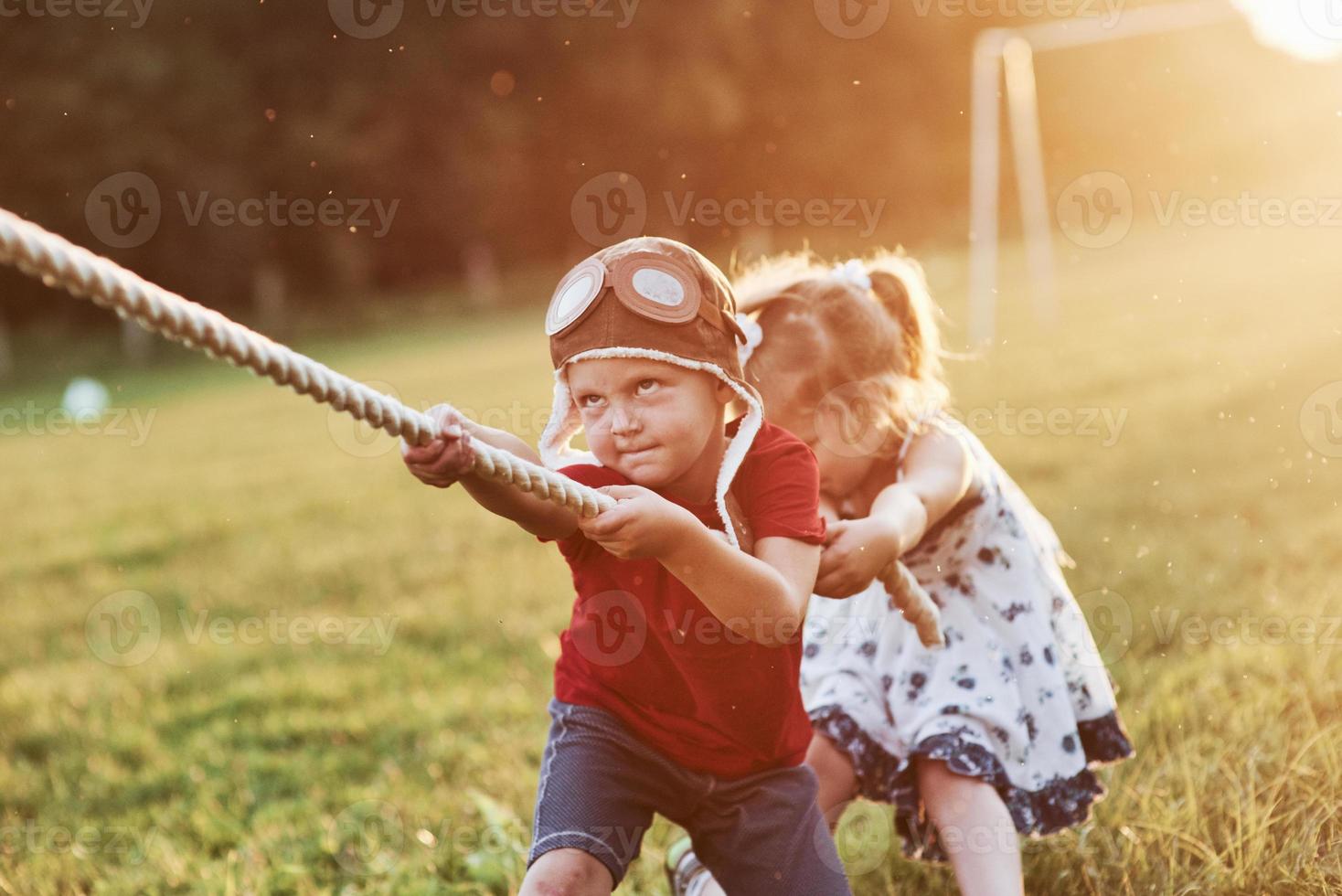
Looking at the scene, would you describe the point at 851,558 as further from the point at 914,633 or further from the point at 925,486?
the point at 914,633

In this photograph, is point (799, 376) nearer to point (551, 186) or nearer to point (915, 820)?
point (915, 820)

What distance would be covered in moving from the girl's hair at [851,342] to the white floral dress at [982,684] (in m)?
0.09

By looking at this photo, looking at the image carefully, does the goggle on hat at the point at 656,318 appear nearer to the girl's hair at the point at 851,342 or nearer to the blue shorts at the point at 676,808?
the blue shorts at the point at 676,808

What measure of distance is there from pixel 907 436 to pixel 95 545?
6.32 m

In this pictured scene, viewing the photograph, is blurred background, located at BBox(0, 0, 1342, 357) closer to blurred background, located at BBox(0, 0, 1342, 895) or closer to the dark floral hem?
blurred background, located at BBox(0, 0, 1342, 895)

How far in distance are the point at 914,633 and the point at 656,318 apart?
1.24 meters

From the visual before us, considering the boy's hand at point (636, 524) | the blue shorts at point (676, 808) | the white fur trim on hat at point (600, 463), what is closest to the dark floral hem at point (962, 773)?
the blue shorts at point (676, 808)

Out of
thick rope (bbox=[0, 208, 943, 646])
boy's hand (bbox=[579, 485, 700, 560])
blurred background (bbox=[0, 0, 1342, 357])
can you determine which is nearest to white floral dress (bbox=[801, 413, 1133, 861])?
boy's hand (bbox=[579, 485, 700, 560])

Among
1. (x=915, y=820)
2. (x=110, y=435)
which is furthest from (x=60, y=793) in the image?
(x=110, y=435)

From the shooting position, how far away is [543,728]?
3820mm

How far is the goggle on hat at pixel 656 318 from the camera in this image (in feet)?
6.20

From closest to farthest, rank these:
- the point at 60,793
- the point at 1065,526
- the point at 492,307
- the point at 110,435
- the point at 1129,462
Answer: the point at 60,793 < the point at 1065,526 < the point at 1129,462 < the point at 110,435 < the point at 492,307

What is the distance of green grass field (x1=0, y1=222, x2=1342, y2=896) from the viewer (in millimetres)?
2873

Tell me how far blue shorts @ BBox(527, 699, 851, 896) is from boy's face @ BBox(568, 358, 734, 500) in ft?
1.58
